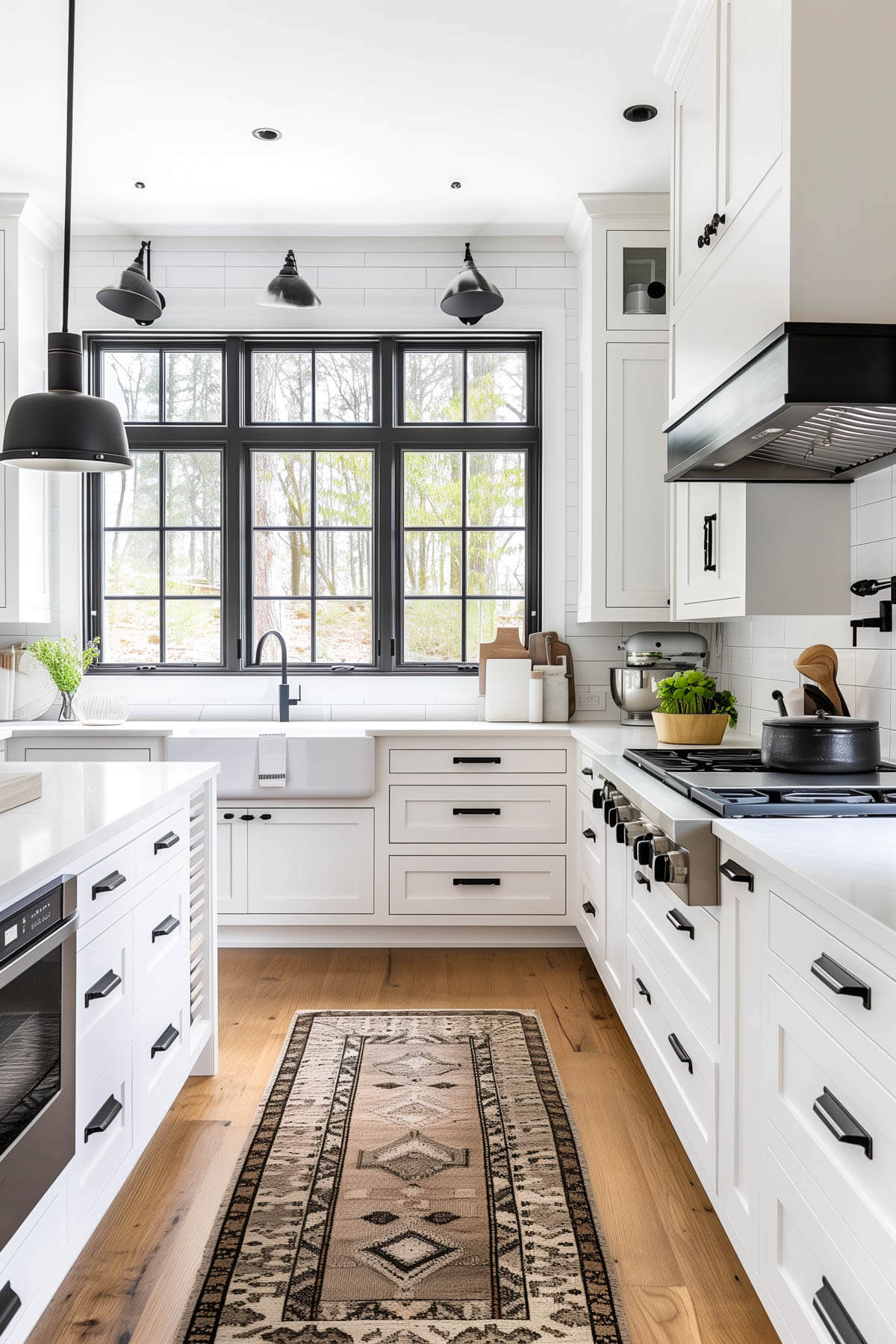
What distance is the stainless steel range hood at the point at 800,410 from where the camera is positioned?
1641mm

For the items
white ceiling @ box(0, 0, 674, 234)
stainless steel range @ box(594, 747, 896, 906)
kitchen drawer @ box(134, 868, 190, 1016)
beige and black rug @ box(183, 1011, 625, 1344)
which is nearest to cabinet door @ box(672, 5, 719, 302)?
white ceiling @ box(0, 0, 674, 234)

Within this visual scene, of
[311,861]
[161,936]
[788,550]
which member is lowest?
[311,861]

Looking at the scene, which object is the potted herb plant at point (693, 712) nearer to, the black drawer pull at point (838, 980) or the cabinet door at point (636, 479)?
the cabinet door at point (636, 479)

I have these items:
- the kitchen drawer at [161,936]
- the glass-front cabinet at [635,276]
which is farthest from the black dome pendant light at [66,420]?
the glass-front cabinet at [635,276]

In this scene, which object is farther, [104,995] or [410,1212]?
[410,1212]

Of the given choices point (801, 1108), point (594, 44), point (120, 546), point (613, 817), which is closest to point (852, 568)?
point (613, 817)

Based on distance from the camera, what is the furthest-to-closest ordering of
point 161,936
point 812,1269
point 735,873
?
point 161,936 < point 735,873 < point 812,1269

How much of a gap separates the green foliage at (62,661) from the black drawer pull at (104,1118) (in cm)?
247

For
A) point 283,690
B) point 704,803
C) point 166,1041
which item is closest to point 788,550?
point 704,803

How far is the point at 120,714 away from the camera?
393 centimetres

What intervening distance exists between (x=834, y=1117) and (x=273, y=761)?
8.70ft

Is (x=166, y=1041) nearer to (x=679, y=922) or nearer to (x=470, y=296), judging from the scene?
(x=679, y=922)

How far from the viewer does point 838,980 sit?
1.20 m

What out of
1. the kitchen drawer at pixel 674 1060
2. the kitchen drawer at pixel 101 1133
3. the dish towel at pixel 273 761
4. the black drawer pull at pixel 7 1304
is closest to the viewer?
the black drawer pull at pixel 7 1304
